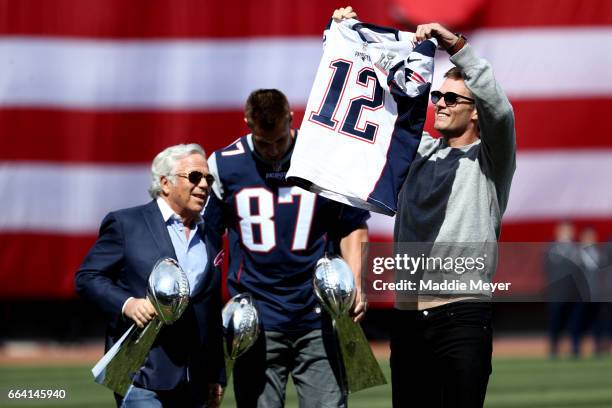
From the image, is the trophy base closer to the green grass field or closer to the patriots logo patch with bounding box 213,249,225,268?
the patriots logo patch with bounding box 213,249,225,268

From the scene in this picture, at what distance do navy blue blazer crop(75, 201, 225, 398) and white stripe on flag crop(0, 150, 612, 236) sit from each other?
10766 mm

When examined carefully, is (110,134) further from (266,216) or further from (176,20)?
(266,216)

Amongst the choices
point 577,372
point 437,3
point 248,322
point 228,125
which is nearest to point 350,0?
point 437,3

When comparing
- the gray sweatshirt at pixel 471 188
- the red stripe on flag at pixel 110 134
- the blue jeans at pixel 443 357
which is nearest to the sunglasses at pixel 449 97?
the gray sweatshirt at pixel 471 188

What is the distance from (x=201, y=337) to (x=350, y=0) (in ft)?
38.3

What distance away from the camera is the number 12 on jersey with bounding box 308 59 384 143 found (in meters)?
5.12

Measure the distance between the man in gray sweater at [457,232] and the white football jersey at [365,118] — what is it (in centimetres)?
12

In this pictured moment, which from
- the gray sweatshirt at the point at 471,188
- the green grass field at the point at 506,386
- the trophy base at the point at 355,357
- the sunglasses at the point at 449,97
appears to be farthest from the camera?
the green grass field at the point at 506,386

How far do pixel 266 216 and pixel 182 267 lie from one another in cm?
76

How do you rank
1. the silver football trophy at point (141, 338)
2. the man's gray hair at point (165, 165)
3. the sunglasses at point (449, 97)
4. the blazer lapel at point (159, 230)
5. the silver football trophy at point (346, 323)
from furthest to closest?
the silver football trophy at point (346, 323), the man's gray hair at point (165, 165), the blazer lapel at point (159, 230), the sunglasses at point (449, 97), the silver football trophy at point (141, 338)

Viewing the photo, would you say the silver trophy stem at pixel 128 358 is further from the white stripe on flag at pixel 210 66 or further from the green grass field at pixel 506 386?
the white stripe on flag at pixel 210 66

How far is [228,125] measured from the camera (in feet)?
52.7

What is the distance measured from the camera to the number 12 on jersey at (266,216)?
5.77 m

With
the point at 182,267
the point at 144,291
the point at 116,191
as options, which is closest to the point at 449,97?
the point at 182,267
